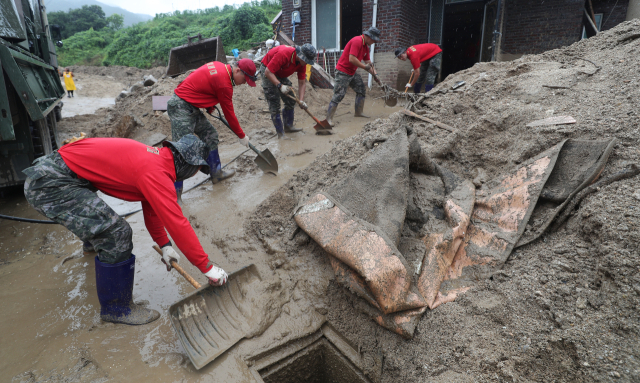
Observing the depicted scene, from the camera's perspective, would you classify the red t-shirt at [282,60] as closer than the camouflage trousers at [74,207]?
No

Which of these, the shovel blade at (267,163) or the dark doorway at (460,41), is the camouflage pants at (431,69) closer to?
the dark doorway at (460,41)

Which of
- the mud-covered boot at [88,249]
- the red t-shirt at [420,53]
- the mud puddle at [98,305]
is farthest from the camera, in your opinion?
the red t-shirt at [420,53]

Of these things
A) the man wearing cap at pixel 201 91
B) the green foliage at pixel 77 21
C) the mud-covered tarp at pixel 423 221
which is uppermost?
the green foliage at pixel 77 21

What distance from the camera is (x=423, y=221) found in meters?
2.46

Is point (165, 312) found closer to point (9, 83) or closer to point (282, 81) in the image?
point (9, 83)

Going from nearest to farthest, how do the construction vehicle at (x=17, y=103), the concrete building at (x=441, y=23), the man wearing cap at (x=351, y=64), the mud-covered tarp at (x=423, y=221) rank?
the mud-covered tarp at (x=423, y=221) → the construction vehicle at (x=17, y=103) → the man wearing cap at (x=351, y=64) → the concrete building at (x=441, y=23)

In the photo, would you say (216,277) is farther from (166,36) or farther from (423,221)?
(166,36)

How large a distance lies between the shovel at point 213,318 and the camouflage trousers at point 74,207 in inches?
16.6

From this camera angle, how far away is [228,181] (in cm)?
421

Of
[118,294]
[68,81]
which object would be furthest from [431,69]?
[68,81]

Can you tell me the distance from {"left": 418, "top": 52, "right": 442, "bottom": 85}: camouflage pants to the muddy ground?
3.20 metres

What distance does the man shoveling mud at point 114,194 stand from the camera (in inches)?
79.0

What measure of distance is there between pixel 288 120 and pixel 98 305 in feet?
13.3

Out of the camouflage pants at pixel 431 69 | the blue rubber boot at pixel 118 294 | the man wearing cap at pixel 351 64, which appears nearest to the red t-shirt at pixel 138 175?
the blue rubber boot at pixel 118 294
